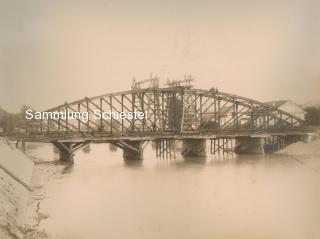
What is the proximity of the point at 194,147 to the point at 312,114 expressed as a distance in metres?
4.22

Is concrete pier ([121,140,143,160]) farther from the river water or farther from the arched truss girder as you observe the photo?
the river water

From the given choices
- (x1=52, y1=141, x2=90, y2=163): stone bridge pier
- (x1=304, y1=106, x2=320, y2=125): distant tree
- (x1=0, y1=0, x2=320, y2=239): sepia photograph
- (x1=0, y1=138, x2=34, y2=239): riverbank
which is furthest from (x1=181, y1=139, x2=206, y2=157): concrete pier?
(x1=0, y1=138, x2=34, y2=239): riverbank

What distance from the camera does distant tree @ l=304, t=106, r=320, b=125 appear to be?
24.2ft

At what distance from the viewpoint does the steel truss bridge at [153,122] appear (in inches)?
270

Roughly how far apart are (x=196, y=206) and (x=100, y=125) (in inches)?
85.2

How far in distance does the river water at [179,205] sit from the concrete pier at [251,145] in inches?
158

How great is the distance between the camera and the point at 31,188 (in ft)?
21.2

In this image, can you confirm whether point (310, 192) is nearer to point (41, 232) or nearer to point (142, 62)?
point (142, 62)

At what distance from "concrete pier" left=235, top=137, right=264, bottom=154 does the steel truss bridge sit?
0.59ft

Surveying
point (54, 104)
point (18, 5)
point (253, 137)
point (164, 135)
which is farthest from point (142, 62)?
point (253, 137)

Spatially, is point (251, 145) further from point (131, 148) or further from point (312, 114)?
point (312, 114)

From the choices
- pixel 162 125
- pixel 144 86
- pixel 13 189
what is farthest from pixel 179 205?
A: pixel 162 125

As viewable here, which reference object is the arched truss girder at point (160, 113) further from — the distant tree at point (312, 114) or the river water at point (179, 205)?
the river water at point (179, 205)

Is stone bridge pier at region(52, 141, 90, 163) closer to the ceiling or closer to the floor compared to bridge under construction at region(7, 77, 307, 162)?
closer to the floor
